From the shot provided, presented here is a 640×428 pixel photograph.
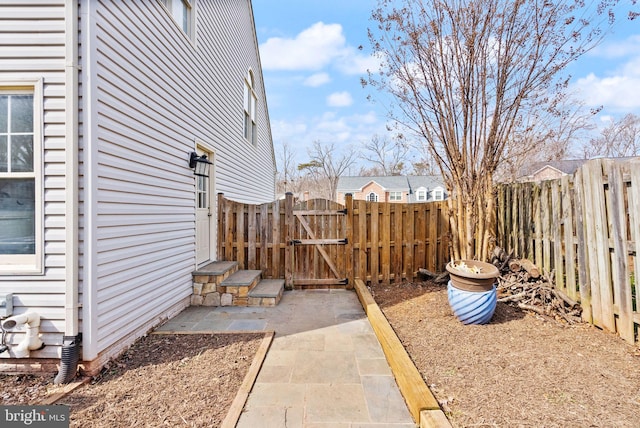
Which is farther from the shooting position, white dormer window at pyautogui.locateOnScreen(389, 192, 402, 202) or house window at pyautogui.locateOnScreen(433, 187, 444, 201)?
white dormer window at pyautogui.locateOnScreen(389, 192, 402, 202)

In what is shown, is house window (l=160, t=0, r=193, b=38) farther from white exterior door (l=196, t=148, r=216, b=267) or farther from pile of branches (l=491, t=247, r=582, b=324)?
pile of branches (l=491, t=247, r=582, b=324)

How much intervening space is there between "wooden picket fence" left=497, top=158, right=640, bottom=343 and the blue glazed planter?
1030 mm

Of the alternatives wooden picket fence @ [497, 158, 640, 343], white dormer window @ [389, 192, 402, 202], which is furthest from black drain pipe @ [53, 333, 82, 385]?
white dormer window @ [389, 192, 402, 202]

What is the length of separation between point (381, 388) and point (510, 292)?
268cm

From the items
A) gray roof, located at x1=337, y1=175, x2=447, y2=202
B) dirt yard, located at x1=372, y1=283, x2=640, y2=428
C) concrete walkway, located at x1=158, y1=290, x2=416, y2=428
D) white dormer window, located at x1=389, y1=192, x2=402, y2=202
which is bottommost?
concrete walkway, located at x1=158, y1=290, x2=416, y2=428

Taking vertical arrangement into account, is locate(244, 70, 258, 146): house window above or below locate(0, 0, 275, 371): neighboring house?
above

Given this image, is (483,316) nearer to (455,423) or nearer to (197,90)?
(455,423)

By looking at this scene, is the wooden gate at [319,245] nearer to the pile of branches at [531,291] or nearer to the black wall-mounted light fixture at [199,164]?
the black wall-mounted light fixture at [199,164]

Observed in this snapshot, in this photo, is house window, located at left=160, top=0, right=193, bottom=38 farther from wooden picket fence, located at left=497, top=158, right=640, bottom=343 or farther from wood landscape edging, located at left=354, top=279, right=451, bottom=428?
wooden picket fence, located at left=497, top=158, right=640, bottom=343

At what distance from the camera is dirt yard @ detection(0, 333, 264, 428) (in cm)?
199

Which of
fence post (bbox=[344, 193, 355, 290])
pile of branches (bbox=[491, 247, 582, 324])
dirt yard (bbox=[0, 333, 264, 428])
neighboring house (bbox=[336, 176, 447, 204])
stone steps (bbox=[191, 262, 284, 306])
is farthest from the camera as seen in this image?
neighboring house (bbox=[336, 176, 447, 204])

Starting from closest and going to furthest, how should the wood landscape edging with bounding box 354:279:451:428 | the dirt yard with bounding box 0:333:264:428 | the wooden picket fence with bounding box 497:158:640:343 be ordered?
the wood landscape edging with bounding box 354:279:451:428
the dirt yard with bounding box 0:333:264:428
the wooden picket fence with bounding box 497:158:640:343

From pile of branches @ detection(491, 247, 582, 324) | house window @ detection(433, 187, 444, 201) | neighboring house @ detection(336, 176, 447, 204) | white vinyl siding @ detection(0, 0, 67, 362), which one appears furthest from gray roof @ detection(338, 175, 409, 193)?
white vinyl siding @ detection(0, 0, 67, 362)

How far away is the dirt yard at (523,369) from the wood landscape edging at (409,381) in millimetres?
96
